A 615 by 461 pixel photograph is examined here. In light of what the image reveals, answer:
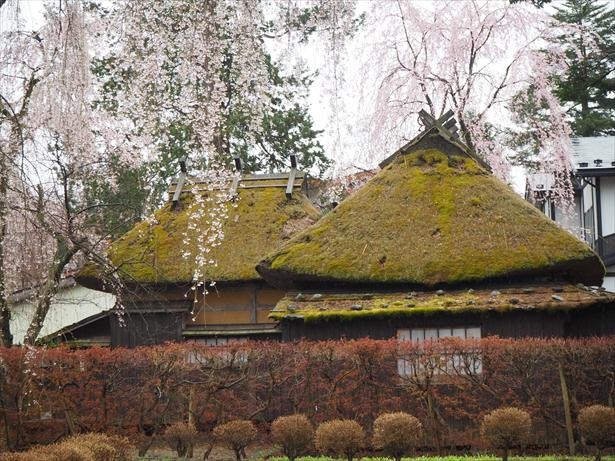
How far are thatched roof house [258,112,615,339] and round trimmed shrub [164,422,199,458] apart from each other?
8.70ft

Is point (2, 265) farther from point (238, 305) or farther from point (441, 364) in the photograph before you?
point (441, 364)

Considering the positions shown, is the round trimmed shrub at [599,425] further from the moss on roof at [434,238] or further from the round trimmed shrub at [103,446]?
the round trimmed shrub at [103,446]

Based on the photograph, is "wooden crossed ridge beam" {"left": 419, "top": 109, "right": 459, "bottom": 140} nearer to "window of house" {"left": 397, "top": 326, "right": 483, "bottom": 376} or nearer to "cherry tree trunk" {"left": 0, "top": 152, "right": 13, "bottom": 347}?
"window of house" {"left": 397, "top": 326, "right": 483, "bottom": 376}

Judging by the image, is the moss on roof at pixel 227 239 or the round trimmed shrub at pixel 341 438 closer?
the round trimmed shrub at pixel 341 438

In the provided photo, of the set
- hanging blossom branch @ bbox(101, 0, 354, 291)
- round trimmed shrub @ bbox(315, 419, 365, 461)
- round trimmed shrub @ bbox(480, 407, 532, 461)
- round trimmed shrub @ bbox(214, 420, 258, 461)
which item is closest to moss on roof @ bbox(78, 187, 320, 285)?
round trimmed shrub @ bbox(214, 420, 258, 461)

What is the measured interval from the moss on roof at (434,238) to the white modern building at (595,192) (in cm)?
711

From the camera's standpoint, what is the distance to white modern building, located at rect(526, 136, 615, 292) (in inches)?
914

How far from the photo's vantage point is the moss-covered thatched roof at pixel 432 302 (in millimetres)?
13531

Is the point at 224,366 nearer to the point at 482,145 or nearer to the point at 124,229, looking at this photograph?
the point at 482,145

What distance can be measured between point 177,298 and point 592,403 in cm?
911

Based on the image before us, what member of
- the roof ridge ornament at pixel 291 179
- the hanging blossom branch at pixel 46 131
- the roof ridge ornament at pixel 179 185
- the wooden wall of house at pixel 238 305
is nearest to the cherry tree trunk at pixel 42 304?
the hanging blossom branch at pixel 46 131

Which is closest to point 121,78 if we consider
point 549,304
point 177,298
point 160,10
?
point 160,10

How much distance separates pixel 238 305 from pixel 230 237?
1755mm

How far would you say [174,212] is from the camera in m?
20.6
